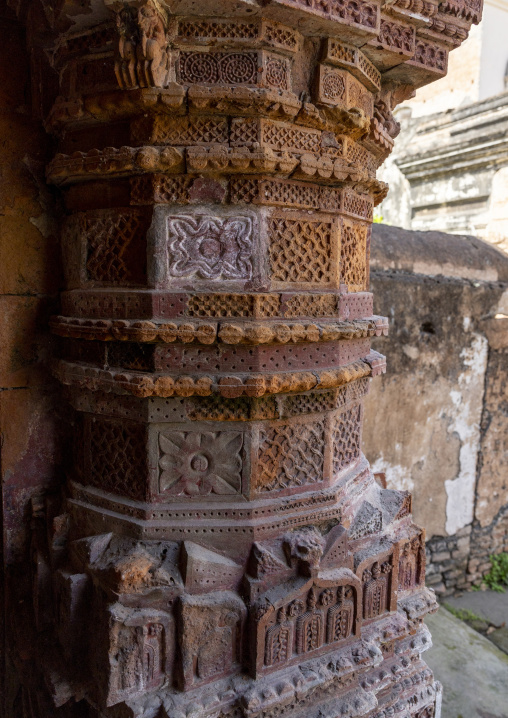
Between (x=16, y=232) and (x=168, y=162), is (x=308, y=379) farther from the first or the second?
(x=16, y=232)

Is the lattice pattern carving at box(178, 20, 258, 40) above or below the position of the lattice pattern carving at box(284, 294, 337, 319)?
above

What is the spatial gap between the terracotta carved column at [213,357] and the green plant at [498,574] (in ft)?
10.3

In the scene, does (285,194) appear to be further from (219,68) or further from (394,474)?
(394,474)

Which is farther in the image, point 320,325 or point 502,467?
point 502,467

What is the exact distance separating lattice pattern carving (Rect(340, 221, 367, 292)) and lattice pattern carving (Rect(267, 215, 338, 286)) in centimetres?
8

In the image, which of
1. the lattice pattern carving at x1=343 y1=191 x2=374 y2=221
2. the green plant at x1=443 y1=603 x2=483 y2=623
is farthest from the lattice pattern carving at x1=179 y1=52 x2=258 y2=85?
the green plant at x1=443 y1=603 x2=483 y2=623

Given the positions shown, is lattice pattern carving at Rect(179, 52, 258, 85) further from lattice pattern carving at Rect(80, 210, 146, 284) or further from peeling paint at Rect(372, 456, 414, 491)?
peeling paint at Rect(372, 456, 414, 491)

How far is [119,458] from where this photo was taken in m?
1.79

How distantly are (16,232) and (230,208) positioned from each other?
89 cm

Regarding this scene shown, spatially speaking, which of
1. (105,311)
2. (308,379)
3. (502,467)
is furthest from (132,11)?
(502,467)

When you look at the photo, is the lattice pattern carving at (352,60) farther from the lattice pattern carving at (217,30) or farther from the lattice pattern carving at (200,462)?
the lattice pattern carving at (200,462)

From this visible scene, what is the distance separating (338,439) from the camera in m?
1.96

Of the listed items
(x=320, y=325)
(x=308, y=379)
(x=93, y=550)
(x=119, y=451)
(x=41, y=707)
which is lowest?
(x=41, y=707)

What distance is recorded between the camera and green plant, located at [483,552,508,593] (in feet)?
14.9
